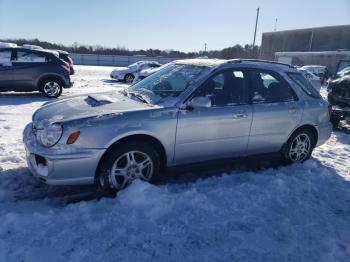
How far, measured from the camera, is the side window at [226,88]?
4.44 meters

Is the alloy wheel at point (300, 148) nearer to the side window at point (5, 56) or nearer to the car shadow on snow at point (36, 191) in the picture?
the car shadow on snow at point (36, 191)

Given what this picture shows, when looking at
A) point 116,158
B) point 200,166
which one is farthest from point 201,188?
point 116,158

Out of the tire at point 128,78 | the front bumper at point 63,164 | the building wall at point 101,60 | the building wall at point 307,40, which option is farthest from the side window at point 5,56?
the building wall at point 307,40

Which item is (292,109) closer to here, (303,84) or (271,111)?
(271,111)

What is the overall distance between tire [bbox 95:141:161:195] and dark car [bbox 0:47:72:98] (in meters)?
8.01

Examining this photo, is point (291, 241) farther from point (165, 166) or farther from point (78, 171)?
point (78, 171)

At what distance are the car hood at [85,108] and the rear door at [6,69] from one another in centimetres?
697

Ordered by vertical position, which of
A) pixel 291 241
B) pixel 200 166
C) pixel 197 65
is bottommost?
pixel 291 241

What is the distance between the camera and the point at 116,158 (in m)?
3.89

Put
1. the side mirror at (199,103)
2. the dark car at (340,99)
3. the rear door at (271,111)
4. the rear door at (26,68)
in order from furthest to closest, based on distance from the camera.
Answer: the rear door at (26,68), the dark car at (340,99), the rear door at (271,111), the side mirror at (199,103)

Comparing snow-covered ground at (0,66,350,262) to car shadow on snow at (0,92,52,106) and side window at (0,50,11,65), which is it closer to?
car shadow on snow at (0,92,52,106)

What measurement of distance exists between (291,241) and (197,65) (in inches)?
107

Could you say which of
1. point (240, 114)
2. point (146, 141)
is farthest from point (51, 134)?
point (240, 114)

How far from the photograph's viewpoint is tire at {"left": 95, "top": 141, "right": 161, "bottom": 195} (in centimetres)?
389
